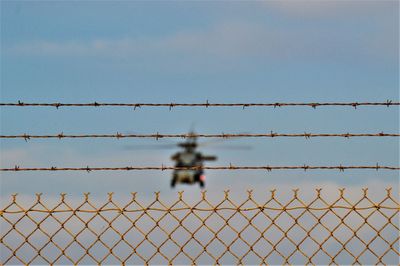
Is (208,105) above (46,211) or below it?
above

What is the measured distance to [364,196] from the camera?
5.55 m

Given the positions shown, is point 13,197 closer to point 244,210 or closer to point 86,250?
point 86,250

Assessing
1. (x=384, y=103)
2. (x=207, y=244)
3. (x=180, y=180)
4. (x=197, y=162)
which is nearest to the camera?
(x=207, y=244)

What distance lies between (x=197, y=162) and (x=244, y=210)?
39337 mm

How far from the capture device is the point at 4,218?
5.55m

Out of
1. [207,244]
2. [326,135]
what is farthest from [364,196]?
[207,244]

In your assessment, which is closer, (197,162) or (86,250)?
(86,250)

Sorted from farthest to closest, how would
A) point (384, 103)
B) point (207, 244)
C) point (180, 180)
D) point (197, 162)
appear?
point (180, 180) → point (197, 162) → point (384, 103) → point (207, 244)

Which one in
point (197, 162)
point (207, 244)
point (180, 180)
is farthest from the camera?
point (180, 180)

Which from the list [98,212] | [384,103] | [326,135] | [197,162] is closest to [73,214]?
[98,212]

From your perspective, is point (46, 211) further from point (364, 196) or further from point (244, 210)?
point (364, 196)

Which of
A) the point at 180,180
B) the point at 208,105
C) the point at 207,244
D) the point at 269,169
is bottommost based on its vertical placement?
the point at 180,180

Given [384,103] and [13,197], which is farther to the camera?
[384,103]

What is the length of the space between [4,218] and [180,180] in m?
45.2
